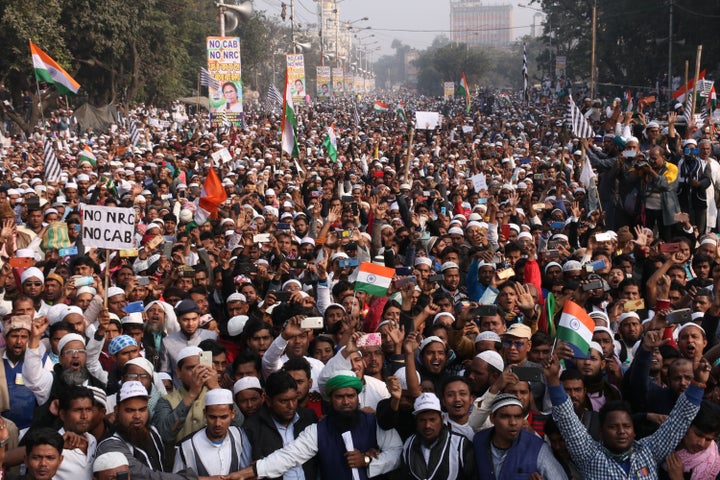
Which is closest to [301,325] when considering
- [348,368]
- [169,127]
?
[348,368]

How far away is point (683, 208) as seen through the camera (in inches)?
487

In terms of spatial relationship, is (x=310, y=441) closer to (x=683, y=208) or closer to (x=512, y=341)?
(x=512, y=341)

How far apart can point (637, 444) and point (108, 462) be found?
264cm

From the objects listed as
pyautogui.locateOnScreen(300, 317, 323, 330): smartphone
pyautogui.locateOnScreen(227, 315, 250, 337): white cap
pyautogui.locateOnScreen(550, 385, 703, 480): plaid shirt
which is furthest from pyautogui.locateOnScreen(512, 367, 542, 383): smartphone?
pyautogui.locateOnScreen(227, 315, 250, 337): white cap

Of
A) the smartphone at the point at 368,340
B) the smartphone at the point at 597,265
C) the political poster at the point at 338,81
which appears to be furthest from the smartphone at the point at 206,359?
the political poster at the point at 338,81

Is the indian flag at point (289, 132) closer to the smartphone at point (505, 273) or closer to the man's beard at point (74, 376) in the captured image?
the smartphone at point (505, 273)

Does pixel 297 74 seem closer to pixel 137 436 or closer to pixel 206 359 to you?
pixel 206 359

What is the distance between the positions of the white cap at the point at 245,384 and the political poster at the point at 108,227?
9.45ft

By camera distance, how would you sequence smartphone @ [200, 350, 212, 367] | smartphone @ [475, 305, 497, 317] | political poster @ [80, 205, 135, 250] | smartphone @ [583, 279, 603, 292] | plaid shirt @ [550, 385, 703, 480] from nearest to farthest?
plaid shirt @ [550, 385, 703, 480], smartphone @ [200, 350, 212, 367], smartphone @ [475, 305, 497, 317], smartphone @ [583, 279, 603, 292], political poster @ [80, 205, 135, 250]

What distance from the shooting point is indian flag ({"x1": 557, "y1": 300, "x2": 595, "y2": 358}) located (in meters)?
5.54

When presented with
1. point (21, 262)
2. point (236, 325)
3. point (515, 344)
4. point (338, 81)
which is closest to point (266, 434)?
point (515, 344)

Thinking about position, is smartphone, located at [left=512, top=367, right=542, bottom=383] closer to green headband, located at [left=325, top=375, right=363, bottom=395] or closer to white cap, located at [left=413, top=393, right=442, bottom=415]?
white cap, located at [left=413, top=393, right=442, bottom=415]

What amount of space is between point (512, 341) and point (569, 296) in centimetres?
134

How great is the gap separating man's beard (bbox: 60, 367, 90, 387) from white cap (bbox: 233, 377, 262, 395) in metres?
1.16
